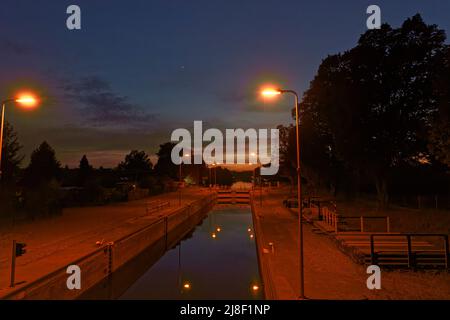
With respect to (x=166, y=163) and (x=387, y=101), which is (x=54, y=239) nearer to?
(x=387, y=101)

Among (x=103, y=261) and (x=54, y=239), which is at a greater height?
(x=54, y=239)

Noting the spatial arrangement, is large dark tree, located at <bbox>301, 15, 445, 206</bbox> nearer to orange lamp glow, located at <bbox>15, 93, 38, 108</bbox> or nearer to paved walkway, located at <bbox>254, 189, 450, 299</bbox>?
paved walkway, located at <bbox>254, 189, 450, 299</bbox>

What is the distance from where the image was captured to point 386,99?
32375 millimetres

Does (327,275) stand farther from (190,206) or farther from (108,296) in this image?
(190,206)

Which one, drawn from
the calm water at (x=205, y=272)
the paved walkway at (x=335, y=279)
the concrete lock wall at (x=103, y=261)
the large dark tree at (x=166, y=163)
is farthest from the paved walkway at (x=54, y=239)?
the large dark tree at (x=166, y=163)

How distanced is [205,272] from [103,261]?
7.06 m

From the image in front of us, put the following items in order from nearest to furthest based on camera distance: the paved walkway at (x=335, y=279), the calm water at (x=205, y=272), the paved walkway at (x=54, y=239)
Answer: the paved walkway at (x=335, y=279) < the paved walkway at (x=54, y=239) < the calm water at (x=205, y=272)

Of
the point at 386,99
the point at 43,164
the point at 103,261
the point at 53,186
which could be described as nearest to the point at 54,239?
the point at 103,261

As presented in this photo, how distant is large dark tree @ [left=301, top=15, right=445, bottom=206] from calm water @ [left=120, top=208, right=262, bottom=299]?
1256cm

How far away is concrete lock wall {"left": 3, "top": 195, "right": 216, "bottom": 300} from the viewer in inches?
474

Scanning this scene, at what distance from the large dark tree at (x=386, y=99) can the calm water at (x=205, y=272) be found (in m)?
12.6

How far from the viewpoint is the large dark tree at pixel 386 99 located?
103 feet

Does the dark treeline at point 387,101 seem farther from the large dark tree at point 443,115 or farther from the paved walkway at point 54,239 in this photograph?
the paved walkway at point 54,239

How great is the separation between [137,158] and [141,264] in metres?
108
